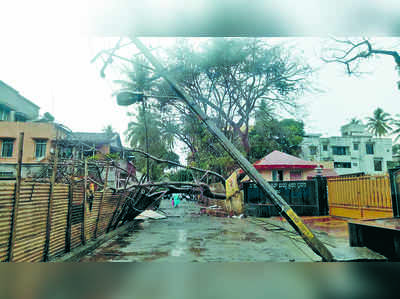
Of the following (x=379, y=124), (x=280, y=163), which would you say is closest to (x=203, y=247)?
(x=280, y=163)

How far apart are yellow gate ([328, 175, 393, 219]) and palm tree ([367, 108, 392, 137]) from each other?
20352 mm

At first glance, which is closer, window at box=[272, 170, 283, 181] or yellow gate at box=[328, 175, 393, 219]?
yellow gate at box=[328, 175, 393, 219]

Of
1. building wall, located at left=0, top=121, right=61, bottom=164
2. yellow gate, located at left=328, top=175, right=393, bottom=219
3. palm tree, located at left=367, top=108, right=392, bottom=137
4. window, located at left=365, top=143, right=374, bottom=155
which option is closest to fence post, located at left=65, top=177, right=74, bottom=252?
building wall, located at left=0, top=121, right=61, bottom=164

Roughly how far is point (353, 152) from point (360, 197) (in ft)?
52.0

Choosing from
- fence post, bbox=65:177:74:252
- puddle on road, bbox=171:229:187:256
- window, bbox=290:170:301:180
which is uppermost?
window, bbox=290:170:301:180

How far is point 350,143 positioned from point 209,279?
68.9ft

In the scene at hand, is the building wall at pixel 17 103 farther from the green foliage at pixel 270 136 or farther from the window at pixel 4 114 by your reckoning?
the green foliage at pixel 270 136

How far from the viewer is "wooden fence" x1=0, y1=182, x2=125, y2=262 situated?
101 inches

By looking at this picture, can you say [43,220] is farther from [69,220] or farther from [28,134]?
[28,134]

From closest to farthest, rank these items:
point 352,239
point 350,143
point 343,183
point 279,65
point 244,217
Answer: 1. point 352,239
2. point 343,183
3. point 244,217
4. point 279,65
5. point 350,143

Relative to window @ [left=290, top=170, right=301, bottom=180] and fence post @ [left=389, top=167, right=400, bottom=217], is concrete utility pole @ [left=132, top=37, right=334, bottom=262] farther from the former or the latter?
window @ [left=290, top=170, right=301, bottom=180]
